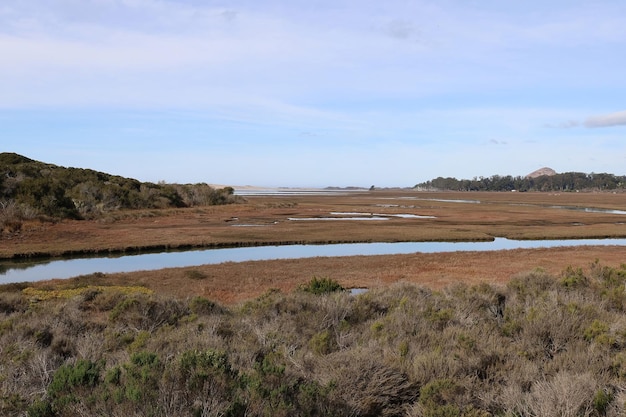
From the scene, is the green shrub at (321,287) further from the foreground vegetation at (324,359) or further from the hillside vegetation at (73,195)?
the hillside vegetation at (73,195)

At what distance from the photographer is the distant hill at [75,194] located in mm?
54534

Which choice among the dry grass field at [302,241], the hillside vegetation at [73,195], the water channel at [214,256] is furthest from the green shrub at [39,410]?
the hillside vegetation at [73,195]

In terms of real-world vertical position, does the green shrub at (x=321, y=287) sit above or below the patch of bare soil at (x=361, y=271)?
above

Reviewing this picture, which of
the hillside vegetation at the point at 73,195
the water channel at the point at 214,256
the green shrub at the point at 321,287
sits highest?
the hillside vegetation at the point at 73,195

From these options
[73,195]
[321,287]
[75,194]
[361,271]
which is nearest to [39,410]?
[321,287]

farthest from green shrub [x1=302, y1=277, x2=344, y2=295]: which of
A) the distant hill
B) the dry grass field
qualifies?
the distant hill

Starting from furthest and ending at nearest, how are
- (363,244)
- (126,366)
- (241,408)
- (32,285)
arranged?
(363,244) → (32,285) → (126,366) → (241,408)

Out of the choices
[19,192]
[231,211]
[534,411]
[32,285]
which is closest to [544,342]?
[534,411]

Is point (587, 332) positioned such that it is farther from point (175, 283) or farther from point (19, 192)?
point (19, 192)

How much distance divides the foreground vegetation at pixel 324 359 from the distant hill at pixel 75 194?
45388mm

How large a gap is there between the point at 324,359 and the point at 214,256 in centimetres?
2822

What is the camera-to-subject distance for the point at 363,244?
4138 centimetres

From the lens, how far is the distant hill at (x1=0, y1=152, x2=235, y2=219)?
179 ft

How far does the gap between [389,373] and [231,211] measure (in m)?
72.4
